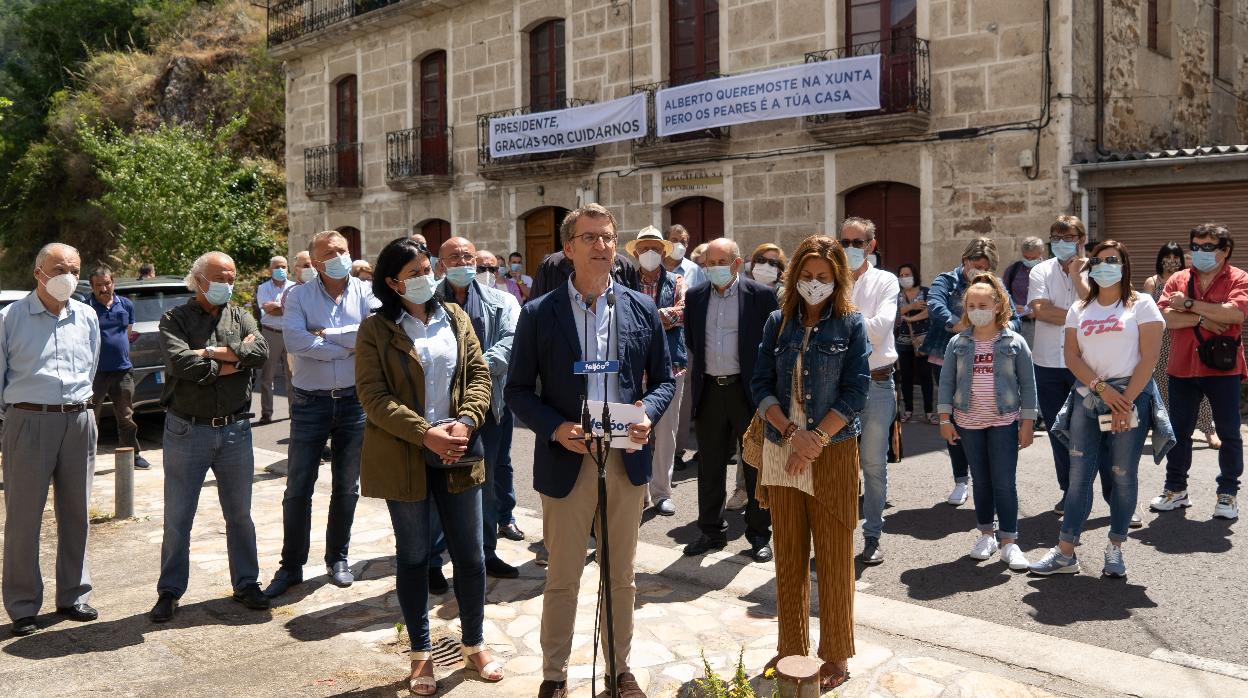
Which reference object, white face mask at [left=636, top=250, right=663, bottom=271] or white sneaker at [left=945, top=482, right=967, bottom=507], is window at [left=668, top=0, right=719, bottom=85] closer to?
white face mask at [left=636, top=250, right=663, bottom=271]

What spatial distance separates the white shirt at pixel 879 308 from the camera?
20.0ft

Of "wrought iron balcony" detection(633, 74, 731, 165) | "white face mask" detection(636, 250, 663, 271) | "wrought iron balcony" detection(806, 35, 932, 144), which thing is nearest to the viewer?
"white face mask" detection(636, 250, 663, 271)

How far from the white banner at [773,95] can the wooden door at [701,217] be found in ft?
4.34

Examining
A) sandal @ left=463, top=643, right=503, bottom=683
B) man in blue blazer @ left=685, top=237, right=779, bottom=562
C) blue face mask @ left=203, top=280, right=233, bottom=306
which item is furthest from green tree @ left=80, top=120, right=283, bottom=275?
sandal @ left=463, top=643, right=503, bottom=683

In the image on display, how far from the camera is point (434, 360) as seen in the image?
477 centimetres

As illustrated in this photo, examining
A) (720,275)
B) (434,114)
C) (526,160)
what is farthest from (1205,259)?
(434,114)

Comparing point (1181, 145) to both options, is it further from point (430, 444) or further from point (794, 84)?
point (430, 444)

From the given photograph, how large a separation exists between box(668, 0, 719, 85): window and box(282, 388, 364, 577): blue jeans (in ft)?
39.3

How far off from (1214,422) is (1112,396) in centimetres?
192

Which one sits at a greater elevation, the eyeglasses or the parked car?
the eyeglasses

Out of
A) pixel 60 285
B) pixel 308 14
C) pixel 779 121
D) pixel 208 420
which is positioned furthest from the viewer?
pixel 308 14

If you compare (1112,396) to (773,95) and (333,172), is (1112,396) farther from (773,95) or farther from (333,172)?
(333,172)

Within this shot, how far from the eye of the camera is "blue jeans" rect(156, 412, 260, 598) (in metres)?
5.69

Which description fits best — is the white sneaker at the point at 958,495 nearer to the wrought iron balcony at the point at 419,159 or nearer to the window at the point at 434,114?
the wrought iron balcony at the point at 419,159
